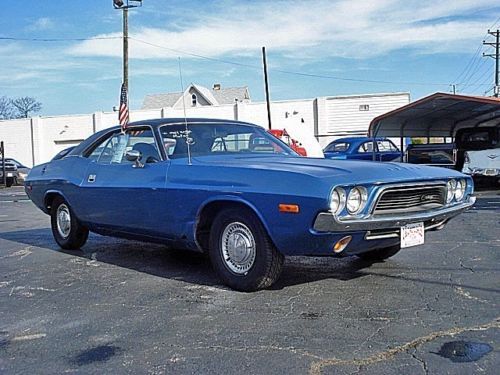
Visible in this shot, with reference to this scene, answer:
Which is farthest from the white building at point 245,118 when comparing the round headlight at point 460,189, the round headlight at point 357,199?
the round headlight at point 357,199

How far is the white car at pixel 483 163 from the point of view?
1438 cm

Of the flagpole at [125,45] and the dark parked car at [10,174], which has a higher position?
the flagpole at [125,45]

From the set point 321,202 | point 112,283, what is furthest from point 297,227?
point 112,283

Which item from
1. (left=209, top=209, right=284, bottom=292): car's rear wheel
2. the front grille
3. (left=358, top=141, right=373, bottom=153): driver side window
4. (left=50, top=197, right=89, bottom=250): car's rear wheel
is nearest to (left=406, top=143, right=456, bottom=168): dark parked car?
(left=358, top=141, right=373, bottom=153): driver side window

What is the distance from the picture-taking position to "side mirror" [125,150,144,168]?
579 cm

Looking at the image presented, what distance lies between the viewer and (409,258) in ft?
20.3

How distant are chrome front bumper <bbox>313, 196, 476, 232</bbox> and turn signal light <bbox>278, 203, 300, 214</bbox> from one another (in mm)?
181

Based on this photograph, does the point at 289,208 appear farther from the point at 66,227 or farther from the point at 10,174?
the point at 10,174

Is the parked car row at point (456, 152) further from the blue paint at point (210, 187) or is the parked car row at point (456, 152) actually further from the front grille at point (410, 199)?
the front grille at point (410, 199)

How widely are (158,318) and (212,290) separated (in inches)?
32.7

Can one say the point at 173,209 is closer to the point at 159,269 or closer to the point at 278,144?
the point at 159,269

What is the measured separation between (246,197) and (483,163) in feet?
37.7

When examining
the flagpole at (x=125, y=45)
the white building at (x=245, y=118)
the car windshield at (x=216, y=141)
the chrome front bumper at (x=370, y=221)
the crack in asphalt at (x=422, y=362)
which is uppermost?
the flagpole at (x=125, y=45)

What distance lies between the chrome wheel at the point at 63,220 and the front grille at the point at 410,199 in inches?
166
